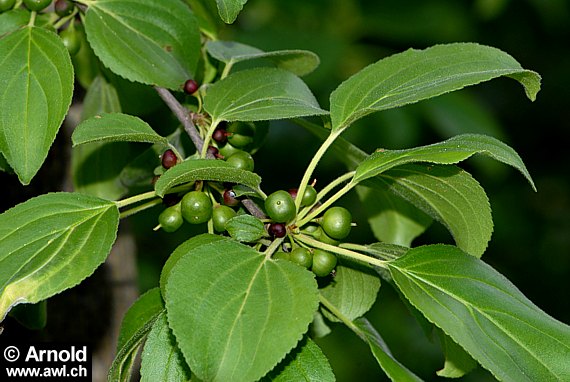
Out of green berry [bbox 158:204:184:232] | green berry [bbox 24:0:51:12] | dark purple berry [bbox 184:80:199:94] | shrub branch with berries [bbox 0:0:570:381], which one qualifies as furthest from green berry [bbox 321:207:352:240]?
green berry [bbox 24:0:51:12]

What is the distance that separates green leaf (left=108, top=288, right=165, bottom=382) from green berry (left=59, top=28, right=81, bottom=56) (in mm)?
467

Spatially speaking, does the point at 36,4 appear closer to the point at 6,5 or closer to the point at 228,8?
the point at 6,5

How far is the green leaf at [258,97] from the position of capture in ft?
4.13

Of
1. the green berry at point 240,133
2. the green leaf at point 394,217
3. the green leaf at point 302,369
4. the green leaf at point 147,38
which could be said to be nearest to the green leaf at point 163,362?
the green leaf at point 302,369

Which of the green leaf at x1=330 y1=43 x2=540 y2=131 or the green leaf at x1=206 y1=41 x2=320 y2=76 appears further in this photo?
the green leaf at x1=206 y1=41 x2=320 y2=76

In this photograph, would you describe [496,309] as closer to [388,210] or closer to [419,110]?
[388,210]

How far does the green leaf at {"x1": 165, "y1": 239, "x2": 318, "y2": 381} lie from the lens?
3.18 ft

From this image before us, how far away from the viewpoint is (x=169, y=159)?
1.27m

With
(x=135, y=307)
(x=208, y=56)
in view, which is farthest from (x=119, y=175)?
(x=135, y=307)

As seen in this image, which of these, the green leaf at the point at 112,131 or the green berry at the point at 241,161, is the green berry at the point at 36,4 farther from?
the green berry at the point at 241,161

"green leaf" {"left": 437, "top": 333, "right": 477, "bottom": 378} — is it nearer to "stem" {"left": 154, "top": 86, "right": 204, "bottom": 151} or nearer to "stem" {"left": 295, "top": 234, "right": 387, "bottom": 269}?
"stem" {"left": 295, "top": 234, "right": 387, "bottom": 269}

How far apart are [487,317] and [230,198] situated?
1.33ft

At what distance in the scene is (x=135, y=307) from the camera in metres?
1.34

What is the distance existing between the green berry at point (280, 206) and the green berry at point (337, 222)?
59mm
